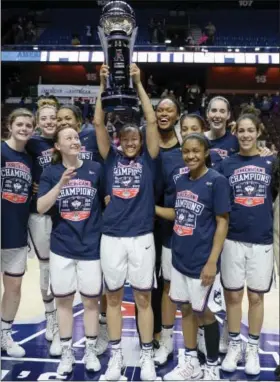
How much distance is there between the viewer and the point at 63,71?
50.4ft

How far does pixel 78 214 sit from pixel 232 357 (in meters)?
1.14

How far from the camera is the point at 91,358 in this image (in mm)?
2746

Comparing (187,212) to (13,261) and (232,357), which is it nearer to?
(232,357)

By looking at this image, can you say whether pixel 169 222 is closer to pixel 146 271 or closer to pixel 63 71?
pixel 146 271

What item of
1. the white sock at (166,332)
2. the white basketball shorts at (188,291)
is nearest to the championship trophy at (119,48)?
the white basketball shorts at (188,291)

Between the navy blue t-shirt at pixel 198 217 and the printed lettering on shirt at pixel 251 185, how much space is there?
182 millimetres

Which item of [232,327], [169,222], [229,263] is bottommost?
[232,327]

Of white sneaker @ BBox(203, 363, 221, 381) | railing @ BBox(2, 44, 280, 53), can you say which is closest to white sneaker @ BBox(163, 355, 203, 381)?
white sneaker @ BBox(203, 363, 221, 381)

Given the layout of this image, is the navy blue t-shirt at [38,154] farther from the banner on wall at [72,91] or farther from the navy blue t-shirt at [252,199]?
the banner on wall at [72,91]

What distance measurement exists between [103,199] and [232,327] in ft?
3.19

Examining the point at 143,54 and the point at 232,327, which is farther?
the point at 143,54

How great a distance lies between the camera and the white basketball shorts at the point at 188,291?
2.45 meters

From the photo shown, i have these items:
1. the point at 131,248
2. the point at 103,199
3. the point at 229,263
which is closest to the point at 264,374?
the point at 229,263

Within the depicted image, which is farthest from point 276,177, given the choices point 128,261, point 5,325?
point 5,325
